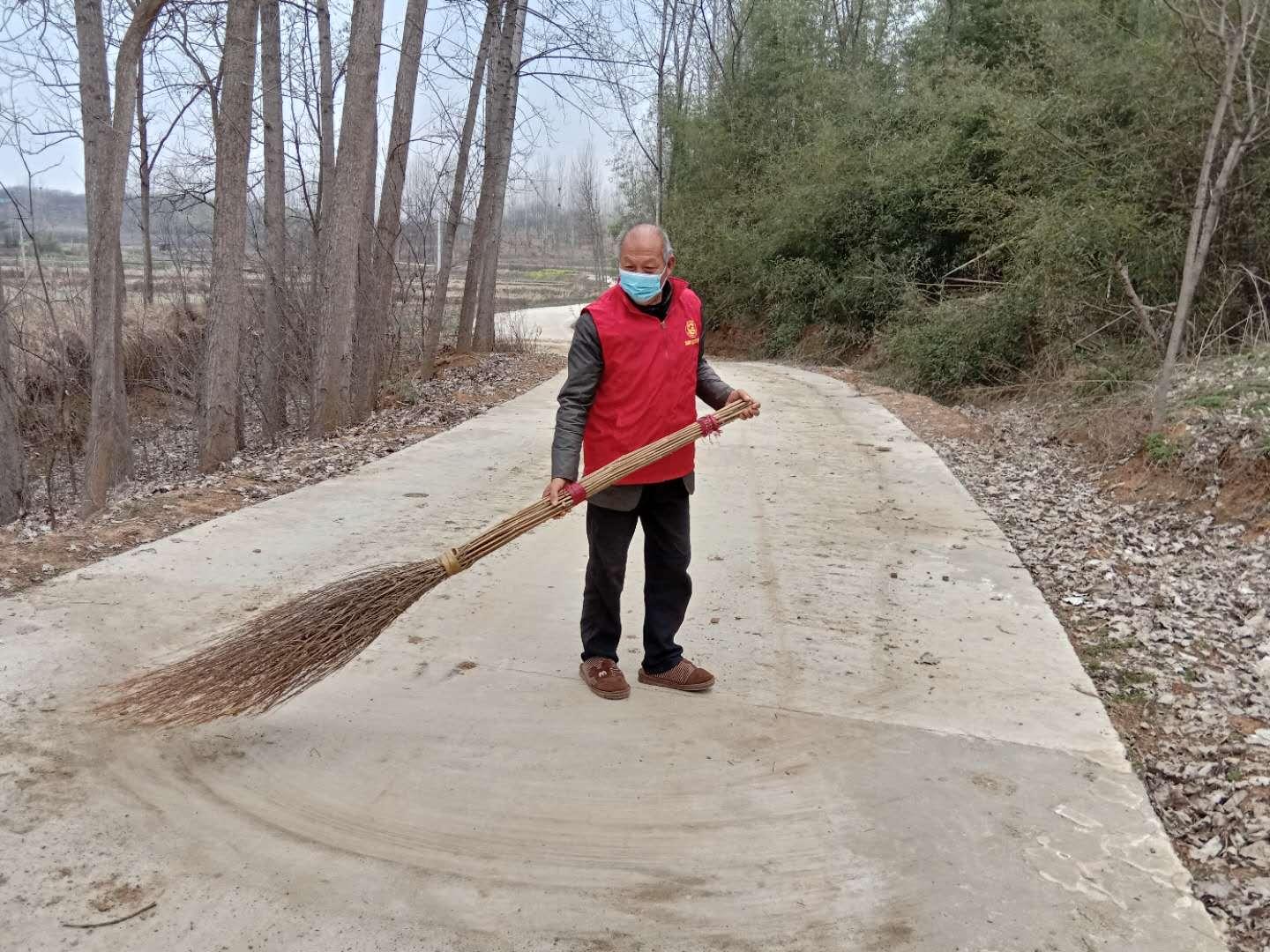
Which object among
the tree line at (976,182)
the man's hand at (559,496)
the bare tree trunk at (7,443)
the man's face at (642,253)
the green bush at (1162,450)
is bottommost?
the bare tree trunk at (7,443)

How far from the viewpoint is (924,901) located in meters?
2.50

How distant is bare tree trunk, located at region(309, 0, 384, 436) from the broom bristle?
6509mm

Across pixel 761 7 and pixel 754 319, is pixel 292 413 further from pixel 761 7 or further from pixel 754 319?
pixel 761 7

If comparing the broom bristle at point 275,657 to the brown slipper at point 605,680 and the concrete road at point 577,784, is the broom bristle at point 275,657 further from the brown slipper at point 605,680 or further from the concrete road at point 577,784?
the brown slipper at point 605,680

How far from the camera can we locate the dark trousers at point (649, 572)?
11.6 feet

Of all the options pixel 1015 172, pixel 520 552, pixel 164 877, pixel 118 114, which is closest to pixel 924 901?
pixel 164 877

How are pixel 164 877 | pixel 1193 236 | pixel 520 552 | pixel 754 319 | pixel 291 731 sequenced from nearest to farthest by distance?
pixel 164 877 → pixel 291 731 → pixel 520 552 → pixel 1193 236 → pixel 754 319

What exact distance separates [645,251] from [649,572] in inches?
47.5

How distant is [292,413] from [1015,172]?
11.9m

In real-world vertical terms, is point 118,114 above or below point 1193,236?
above

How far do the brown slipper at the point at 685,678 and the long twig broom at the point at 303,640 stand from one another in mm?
832

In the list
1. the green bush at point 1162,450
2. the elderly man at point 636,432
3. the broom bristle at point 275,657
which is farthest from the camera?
the green bush at point 1162,450

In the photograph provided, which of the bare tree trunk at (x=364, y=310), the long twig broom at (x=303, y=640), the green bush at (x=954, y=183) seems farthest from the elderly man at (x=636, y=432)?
the green bush at (x=954, y=183)

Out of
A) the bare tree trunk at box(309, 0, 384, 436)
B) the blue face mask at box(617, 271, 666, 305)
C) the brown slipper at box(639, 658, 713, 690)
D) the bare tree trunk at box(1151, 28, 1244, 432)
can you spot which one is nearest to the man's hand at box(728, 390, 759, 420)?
the blue face mask at box(617, 271, 666, 305)
